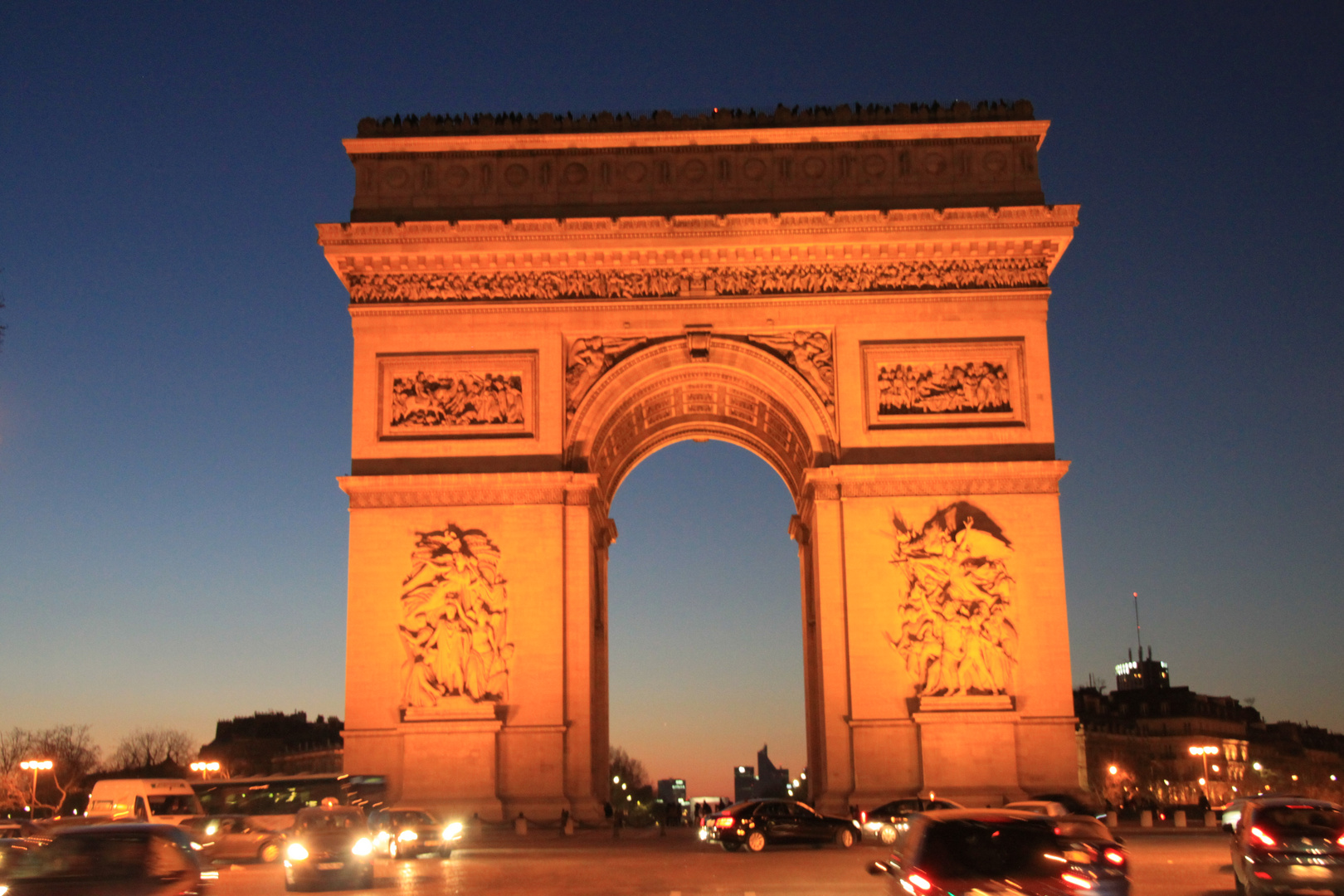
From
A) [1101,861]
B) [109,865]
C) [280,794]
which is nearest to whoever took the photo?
[1101,861]

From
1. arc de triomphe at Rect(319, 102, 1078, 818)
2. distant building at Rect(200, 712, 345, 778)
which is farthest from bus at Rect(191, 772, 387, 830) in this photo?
distant building at Rect(200, 712, 345, 778)

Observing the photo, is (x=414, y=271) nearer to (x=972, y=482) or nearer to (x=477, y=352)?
(x=477, y=352)

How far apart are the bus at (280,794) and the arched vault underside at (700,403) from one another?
944 centimetres

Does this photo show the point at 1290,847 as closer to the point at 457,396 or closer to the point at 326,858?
the point at 326,858

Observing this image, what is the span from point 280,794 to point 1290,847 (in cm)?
2555

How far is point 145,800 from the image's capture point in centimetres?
3944

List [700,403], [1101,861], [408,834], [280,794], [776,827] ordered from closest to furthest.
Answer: [1101,861] → [408,834] → [776,827] → [280,794] → [700,403]

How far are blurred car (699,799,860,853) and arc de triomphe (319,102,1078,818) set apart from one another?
133 inches

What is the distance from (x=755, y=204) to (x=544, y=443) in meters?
8.43

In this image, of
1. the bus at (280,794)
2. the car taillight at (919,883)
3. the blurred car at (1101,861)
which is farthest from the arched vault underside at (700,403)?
the car taillight at (919,883)

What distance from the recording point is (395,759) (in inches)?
1326

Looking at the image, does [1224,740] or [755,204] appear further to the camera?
[1224,740]

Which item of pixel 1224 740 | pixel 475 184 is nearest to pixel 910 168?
pixel 475 184

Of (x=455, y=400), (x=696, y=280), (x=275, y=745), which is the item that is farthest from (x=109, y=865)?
(x=275, y=745)
